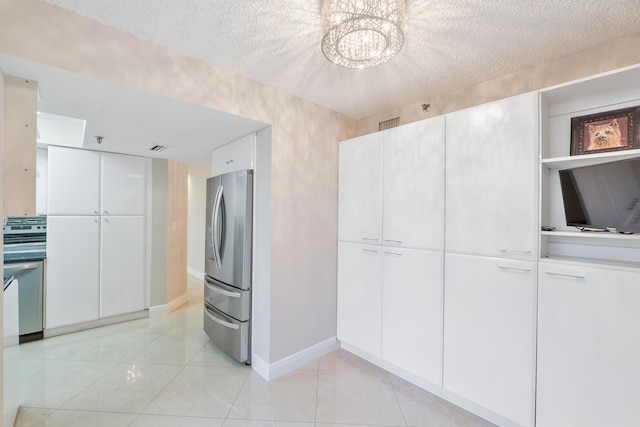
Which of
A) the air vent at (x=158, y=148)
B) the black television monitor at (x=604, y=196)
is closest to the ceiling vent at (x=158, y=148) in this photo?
the air vent at (x=158, y=148)

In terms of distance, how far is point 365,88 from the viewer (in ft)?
7.43

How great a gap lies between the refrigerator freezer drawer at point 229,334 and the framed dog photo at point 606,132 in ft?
9.06

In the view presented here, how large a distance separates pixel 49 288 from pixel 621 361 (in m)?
4.71

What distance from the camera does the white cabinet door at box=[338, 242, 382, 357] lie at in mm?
2387

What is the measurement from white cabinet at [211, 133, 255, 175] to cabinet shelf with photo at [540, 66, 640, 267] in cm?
214

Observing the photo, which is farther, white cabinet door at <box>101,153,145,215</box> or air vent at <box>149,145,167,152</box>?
white cabinet door at <box>101,153,145,215</box>

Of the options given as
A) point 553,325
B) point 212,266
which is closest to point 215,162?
point 212,266

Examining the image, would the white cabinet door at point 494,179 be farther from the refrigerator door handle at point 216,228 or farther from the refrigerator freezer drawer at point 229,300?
the refrigerator door handle at point 216,228

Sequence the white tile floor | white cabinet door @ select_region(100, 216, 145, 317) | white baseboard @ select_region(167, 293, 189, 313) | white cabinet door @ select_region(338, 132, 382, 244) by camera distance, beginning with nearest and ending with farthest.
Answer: the white tile floor < white cabinet door @ select_region(338, 132, 382, 244) < white cabinet door @ select_region(100, 216, 145, 317) < white baseboard @ select_region(167, 293, 189, 313)

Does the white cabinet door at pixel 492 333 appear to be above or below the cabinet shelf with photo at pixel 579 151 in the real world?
below

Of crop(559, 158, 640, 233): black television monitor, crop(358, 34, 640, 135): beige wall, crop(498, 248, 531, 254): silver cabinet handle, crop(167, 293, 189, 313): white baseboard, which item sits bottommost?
crop(167, 293, 189, 313): white baseboard

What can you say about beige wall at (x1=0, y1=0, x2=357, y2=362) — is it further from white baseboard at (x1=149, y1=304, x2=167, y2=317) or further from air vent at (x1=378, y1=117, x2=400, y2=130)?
white baseboard at (x1=149, y1=304, x2=167, y2=317)

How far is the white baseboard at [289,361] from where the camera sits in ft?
7.51

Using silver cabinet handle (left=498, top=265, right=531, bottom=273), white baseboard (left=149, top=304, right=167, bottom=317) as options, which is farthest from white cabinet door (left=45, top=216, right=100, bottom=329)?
silver cabinet handle (left=498, top=265, right=531, bottom=273)
